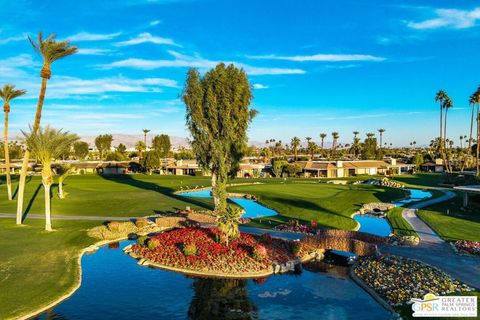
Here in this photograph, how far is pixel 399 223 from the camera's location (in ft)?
139

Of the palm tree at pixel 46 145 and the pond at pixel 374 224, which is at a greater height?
the palm tree at pixel 46 145

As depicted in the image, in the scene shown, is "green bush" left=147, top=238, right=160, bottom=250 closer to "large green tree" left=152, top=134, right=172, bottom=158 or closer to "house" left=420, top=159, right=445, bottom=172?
"house" left=420, top=159, right=445, bottom=172

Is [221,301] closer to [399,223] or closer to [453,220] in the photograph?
[399,223]

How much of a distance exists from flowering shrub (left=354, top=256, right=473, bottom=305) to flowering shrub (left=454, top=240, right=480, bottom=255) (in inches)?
Answer: 243

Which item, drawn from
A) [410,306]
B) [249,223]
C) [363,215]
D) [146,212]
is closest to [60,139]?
[146,212]

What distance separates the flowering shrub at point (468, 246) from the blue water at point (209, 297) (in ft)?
33.6

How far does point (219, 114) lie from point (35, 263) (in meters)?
24.9

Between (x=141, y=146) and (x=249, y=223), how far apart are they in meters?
119

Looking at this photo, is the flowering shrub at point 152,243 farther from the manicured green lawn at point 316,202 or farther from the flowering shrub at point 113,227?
the manicured green lawn at point 316,202

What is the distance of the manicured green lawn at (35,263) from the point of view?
21.6 meters

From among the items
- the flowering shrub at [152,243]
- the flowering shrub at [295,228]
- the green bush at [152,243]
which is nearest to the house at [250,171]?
the flowering shrub at [295,228]


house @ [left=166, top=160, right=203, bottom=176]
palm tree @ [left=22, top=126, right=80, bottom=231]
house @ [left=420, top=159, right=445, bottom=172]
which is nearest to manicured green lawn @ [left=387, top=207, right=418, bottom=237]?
palm tree @ [left=22, top=126, right=80, bottom=231]

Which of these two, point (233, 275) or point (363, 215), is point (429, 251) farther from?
point (363, 215)

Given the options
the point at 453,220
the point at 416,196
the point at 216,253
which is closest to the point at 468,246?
the point at 453,220
